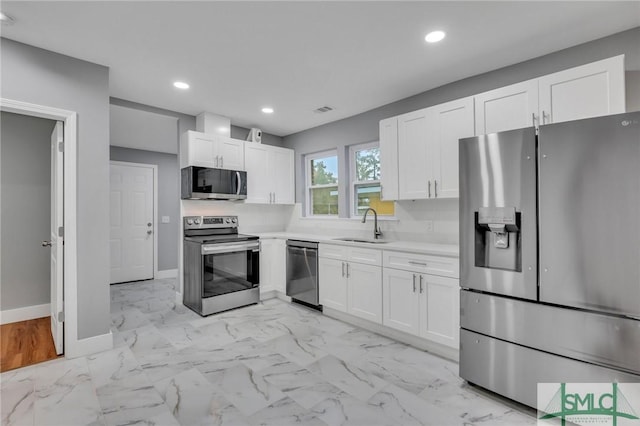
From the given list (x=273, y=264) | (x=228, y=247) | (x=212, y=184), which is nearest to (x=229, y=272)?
(x=228, y=247)

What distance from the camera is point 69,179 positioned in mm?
2633

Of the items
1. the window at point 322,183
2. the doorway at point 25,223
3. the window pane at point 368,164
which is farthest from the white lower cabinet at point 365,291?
the doorway at point 25,223

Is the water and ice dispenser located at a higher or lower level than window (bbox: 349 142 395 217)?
lower

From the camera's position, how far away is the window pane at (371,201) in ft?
12.5

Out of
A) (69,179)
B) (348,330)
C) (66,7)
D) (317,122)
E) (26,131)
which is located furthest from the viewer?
(317,122)

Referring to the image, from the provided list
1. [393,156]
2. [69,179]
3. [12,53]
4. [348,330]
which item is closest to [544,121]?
[393,156]

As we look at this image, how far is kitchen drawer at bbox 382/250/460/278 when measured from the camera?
2.54m

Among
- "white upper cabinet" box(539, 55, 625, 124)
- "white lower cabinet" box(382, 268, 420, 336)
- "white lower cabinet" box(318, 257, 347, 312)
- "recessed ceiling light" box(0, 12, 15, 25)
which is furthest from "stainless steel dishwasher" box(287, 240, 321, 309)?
"recessed ceiling light" box(0, 12, 15, 25)

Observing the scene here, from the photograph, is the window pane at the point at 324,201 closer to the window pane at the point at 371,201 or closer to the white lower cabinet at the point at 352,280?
the window pane at the point at 371,201

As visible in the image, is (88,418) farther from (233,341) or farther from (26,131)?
(26,131)

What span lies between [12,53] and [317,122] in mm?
3232

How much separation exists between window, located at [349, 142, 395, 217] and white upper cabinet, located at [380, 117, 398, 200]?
516mm

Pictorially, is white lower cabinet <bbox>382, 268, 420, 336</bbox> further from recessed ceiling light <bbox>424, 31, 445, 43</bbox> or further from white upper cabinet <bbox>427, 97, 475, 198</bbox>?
recessed ceiling light <bbox>424, 31, 445, 43</bbox>

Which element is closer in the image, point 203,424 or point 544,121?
point 203,424
